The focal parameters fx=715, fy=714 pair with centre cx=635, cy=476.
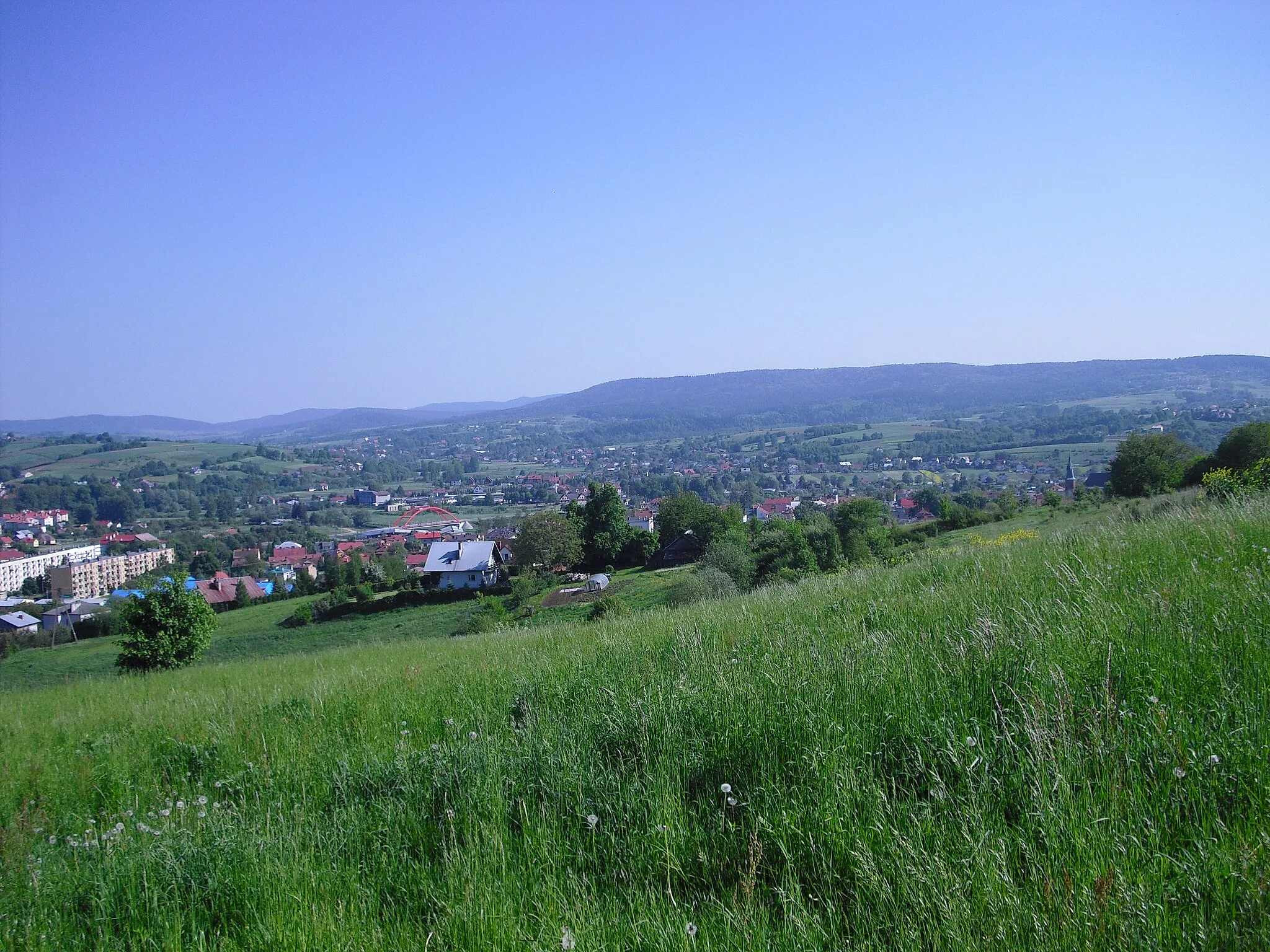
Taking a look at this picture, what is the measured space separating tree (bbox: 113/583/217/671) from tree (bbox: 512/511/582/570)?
34.1 meters

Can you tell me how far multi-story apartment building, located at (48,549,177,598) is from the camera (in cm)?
8031

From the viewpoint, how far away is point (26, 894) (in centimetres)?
331

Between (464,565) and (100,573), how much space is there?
59.6 metres

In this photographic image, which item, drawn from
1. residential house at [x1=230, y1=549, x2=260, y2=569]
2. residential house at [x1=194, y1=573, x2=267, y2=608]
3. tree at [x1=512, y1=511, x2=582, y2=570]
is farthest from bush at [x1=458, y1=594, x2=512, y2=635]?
residential house at [x1=230, y1=549, x2=260, y2=569]

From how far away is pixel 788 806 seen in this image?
2.97 meters

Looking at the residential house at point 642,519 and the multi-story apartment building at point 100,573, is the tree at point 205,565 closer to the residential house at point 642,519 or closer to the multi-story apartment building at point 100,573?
the multi-story apartment building at point 100,573

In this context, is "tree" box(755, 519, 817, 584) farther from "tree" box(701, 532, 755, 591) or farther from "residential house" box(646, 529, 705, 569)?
"residential house" box(646, 529, 705, 569)

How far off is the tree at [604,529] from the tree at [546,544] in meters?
2.02

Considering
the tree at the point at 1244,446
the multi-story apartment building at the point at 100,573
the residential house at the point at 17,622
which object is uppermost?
the tree at the point at 1244,446

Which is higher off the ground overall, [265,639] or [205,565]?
[265,639]

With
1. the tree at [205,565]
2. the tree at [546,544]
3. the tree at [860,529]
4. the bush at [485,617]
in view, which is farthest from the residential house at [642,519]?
the tree at [205,565]

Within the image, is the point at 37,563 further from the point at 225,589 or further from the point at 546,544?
the point at 546,544

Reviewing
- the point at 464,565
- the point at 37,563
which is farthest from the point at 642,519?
the point at 37,563

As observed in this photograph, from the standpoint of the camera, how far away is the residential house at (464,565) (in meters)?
53.3
